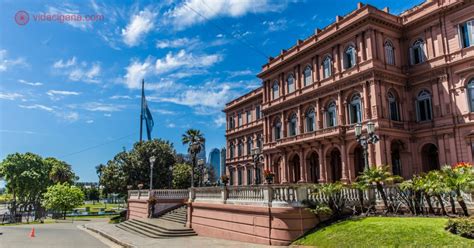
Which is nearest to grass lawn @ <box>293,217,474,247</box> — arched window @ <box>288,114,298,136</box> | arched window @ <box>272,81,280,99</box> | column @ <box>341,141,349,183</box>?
column @ <box>341,141,349,183</box>

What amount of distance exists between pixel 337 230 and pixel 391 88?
19149mm

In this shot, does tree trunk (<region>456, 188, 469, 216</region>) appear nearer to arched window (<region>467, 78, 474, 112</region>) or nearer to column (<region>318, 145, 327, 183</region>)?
arched window (<region>467, 78, 474, 112</region>)

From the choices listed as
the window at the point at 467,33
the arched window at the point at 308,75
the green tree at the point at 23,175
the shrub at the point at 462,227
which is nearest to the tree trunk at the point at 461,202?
the shrub at the point at 462,227

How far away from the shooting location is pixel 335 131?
30891 millimetres

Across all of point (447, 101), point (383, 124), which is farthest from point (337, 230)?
point (447, 101)

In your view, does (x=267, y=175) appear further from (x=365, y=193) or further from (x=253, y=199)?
(x=365, y=193)

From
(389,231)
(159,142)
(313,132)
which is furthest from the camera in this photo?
(159,142)

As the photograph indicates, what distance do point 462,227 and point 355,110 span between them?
2037 centimetres

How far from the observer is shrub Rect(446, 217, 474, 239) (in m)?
10.9

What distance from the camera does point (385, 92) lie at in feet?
94.4

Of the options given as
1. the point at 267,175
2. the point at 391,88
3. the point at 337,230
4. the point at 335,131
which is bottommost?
the point at 337,230

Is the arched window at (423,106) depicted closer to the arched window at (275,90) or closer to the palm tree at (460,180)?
the arched window at (275,90)

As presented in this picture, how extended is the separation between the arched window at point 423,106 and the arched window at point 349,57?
6.25 m

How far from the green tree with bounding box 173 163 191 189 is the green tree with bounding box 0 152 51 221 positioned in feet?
84.7
